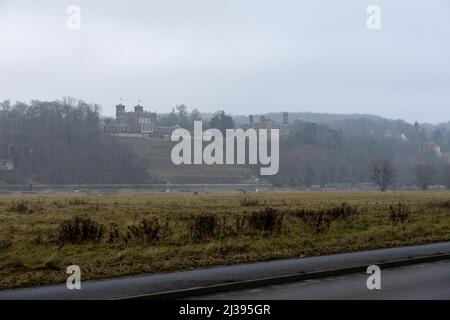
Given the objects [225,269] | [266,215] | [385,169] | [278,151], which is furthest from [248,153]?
[225,269]

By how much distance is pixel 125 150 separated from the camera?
167 m

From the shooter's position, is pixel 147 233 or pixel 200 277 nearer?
pixel 200 277

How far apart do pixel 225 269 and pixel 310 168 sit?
161 meters

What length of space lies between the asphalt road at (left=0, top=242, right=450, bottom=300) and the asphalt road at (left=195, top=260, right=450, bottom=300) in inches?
34.1

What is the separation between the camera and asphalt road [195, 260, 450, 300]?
11.2 meters

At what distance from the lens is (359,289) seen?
39.0ft

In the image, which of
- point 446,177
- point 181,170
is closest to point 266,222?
point 181,170

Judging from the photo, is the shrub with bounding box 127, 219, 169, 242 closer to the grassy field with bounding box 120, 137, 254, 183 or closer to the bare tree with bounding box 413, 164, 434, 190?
the grassy field with bounding box 120, 137, 254, 183

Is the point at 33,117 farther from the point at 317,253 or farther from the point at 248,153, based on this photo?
the point at 317,253

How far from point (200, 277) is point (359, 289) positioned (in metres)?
3.12

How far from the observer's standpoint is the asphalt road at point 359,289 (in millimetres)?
11188

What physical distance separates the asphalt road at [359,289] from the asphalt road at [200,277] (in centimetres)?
87

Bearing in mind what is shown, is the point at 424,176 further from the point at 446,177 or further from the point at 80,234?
the point at 80,234

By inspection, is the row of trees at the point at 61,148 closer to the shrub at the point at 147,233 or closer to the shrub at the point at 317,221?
the shrub at the point at 317,221
